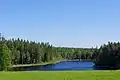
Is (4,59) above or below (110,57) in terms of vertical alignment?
below

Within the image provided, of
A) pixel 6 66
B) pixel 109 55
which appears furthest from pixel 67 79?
pixel 109 55

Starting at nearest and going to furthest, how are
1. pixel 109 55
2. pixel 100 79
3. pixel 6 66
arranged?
pixel 100 79, pixel 6 66, pixel 109 55

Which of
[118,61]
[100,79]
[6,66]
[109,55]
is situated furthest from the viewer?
[109,55]

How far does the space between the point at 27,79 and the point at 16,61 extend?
527ft

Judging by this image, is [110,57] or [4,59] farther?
[110,57]

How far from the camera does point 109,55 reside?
18175 cm

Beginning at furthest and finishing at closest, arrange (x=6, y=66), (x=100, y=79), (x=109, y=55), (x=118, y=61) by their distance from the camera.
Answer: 1. (x=109, y=55)
2. (x=118, y=61)
3. (x=6, y=66)
4. (x=100, y=79)

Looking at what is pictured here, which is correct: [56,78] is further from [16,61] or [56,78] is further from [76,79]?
[16,61]

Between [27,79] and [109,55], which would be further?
[109,55]

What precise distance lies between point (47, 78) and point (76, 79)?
322cm

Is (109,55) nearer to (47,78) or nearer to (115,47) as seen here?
(115,47)

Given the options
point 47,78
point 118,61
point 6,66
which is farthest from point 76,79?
point 118,61

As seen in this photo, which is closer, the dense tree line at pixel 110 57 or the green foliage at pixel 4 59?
the green foliage at pixel 4 59

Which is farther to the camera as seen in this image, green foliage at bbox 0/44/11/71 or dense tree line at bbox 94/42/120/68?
dense tree line at bbox 94/42/120/68
